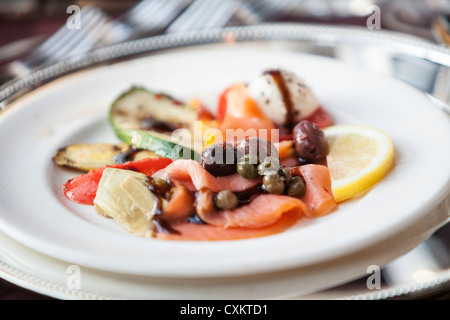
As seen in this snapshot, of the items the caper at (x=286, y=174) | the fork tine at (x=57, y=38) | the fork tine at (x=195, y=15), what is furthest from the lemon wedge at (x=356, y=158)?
the fork tine at (x=57, y=38)

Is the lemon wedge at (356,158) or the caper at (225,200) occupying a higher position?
the lemon wedge at (356,158)

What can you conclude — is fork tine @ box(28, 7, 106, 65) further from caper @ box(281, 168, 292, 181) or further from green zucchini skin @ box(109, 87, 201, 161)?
caper @ box(281, 168, 292, 181)

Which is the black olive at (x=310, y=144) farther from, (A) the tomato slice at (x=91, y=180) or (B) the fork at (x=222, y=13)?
(B) the fork at (x=222, y=13)

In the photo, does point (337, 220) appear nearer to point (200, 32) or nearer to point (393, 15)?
point (200, 32)

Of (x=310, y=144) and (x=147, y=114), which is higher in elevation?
(x=147, y=114)

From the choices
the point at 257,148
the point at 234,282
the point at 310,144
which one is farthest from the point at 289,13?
the point at 234,282

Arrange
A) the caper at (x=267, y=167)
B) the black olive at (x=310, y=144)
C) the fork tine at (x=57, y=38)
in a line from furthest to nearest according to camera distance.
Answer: the fork tine at (x=57, y=38), the black olive at (x=310, y=144), the caper at (x=267, y=167)

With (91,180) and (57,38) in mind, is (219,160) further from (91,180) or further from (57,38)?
(57,38)
